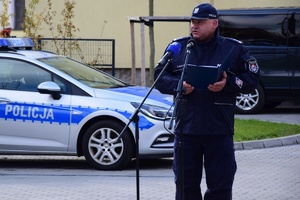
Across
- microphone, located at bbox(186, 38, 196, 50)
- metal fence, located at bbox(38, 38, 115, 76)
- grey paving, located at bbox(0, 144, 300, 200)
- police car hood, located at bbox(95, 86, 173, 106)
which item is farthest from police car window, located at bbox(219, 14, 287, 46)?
microphone, located at bbox(186, 38, 196, 50)

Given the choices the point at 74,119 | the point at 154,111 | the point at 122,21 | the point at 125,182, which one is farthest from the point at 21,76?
the point at 122,21

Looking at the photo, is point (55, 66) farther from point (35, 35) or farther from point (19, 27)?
point (19, 27)

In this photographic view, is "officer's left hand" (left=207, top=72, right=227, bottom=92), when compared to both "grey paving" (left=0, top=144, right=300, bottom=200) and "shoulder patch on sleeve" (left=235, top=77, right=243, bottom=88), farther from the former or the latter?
"grey paving" (left=0, top=144, right=300, bottom=200)

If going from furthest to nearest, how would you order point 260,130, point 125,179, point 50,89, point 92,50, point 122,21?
point 122,21, point 92,50, point 260,130, point 50,89, point 125,179

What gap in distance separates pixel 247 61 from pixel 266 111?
13.3 meters

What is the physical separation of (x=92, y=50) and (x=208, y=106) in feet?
52.3

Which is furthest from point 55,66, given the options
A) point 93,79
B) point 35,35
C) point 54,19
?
point 54,19

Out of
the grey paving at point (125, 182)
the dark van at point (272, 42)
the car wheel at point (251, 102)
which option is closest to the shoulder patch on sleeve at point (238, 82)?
the grey paving at point (125, 182)

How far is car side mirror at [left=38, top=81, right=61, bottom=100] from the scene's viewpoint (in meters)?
11.6

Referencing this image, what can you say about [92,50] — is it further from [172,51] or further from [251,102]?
[172,51]

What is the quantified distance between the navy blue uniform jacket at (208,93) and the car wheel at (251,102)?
40.1 ft

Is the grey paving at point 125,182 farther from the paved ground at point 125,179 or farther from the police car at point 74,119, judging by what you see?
the police car at point 74,119

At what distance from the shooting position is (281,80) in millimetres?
18734

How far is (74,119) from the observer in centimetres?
1162
